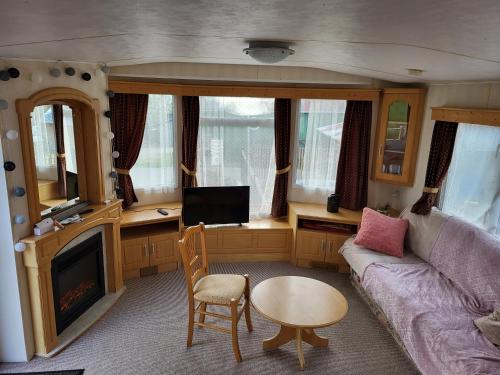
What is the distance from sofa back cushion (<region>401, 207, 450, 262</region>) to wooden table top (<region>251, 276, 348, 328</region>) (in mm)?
1223

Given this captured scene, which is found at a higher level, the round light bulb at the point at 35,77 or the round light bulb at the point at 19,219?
the round light bulb at the point at 35,77

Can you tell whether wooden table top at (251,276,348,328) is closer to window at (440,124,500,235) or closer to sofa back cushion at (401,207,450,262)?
sofa back cushion at (401,207,450,262)

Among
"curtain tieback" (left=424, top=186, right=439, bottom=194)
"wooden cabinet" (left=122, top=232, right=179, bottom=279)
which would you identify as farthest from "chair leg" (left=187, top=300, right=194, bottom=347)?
"curtain tieback" (left=424, top=186, right=439, bottom=194)

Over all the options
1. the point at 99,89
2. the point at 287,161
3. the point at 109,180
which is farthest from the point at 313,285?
the point at 99,89

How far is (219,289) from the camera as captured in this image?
305cm

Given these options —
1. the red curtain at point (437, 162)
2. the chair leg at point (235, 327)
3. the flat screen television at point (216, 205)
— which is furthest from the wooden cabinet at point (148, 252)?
the red curtain at point (437, 162)

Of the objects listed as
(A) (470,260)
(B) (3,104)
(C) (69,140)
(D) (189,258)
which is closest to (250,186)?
(D) (189,258)

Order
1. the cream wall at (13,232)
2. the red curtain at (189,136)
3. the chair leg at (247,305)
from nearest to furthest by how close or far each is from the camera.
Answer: the cream wall at (13,232) < the chair leg at (247,305) < the red curtain at (189,136)

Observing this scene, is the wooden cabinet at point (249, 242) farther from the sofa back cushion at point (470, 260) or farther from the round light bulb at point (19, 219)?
the round light bulb at point (19, 219)

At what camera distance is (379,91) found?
432 centimetres

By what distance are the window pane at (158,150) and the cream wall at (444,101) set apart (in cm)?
289

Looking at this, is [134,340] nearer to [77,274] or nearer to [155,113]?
[77,274]

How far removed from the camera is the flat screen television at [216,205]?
14.2ft

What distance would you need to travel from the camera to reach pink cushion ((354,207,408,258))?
3766 mm
